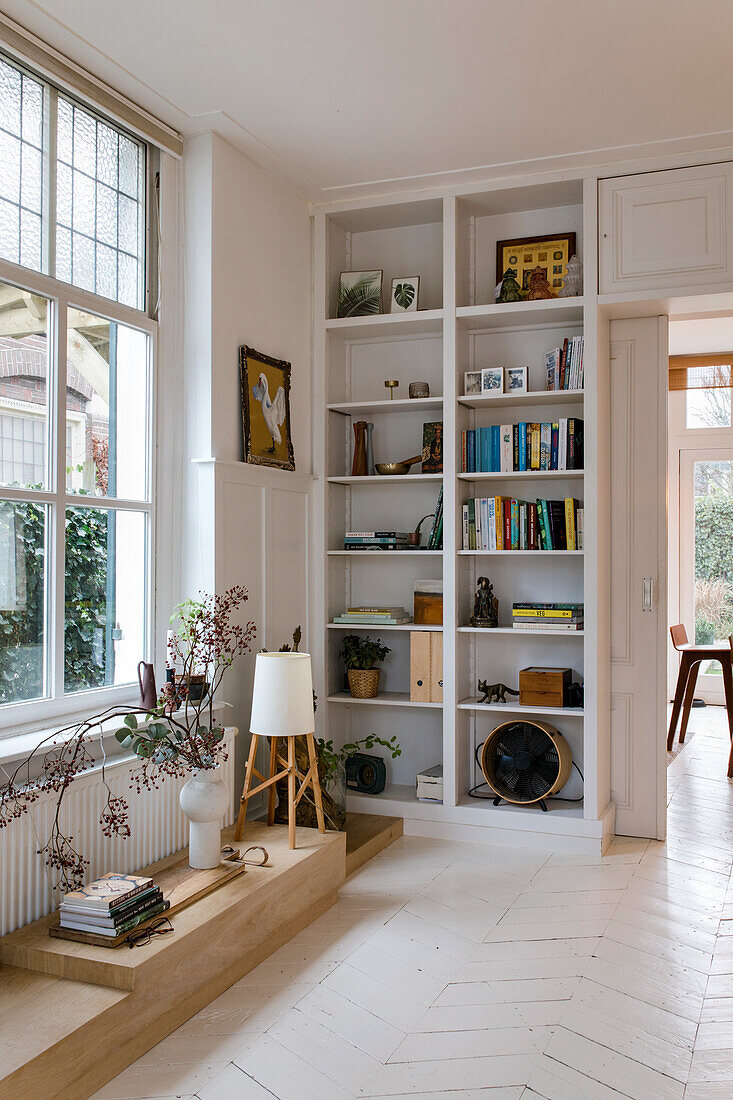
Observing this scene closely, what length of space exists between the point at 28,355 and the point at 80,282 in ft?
1.36

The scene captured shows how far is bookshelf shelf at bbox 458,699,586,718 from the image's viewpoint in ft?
13.0

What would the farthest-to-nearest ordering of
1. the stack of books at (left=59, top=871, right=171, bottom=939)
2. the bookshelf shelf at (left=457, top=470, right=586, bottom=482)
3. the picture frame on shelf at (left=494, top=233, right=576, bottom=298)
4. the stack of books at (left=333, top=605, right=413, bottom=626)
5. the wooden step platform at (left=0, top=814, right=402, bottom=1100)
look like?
the stack of books at (left=333, top=605, right=413, bottom=626), the picture frame on shelf at (left=494, top=233, right=576, bottom=298), the bookshelf shelf at (left=457, top=470, right=586, bottom=482), the stack of books at (left=59, top=871, right=171, bottom=939), the wooden step platform at (left=0, top=814, right=402, bottom=1100)

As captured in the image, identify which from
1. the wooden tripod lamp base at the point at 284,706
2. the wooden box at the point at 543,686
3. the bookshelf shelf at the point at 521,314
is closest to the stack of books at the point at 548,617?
the wooden box at the point at 543,686

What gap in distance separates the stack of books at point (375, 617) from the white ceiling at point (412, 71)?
6.64 ft

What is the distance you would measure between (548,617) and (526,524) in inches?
17.1

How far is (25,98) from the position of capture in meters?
2.94

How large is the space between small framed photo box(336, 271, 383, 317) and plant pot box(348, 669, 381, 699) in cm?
174

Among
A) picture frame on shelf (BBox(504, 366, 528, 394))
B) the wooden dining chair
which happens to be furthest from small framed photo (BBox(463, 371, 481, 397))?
the wooden dining chair

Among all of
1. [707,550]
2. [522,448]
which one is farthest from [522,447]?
[707,550]

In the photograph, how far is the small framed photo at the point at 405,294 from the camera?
4.35 metres

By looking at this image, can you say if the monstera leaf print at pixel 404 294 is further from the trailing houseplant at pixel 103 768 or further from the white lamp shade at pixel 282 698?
the white lamp shade at pixel 282 698

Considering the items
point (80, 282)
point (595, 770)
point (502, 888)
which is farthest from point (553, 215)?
point (502, 888)

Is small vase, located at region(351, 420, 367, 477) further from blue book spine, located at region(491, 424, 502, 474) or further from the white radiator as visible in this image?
the white radiator

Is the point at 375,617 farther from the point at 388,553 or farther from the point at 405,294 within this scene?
the point at 405,294
